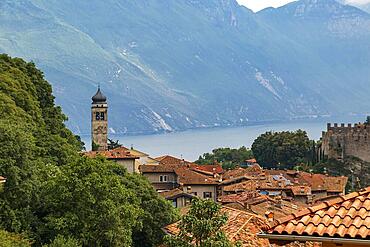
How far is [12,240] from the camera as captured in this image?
24.8 meters

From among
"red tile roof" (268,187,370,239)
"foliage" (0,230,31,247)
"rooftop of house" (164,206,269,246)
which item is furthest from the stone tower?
"red tile roof" (268,187,370,239)

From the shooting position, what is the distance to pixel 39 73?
178ft

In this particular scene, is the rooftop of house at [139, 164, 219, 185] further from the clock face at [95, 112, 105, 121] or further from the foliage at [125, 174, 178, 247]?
the clock face at [95, 112, 105, 121]

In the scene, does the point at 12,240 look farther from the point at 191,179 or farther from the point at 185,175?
the point at 185,175

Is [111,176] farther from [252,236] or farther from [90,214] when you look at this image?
[252,236]

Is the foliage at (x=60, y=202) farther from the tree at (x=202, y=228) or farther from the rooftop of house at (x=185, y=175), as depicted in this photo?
the rooftop of house at (x=185, y=175)

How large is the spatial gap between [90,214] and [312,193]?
35867mm

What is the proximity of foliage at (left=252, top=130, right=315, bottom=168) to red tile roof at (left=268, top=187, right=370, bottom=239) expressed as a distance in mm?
83752

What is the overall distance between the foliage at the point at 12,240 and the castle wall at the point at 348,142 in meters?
62.6

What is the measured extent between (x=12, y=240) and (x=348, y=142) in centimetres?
6534

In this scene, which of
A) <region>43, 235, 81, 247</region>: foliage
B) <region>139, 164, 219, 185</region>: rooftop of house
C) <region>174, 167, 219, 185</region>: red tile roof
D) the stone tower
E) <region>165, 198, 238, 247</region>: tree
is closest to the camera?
<region>165, 198, 238, 247</region>: tree

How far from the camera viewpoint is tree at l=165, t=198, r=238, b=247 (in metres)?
16.3

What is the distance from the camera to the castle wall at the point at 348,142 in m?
85.4

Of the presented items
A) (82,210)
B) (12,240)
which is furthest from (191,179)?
(12,240)
